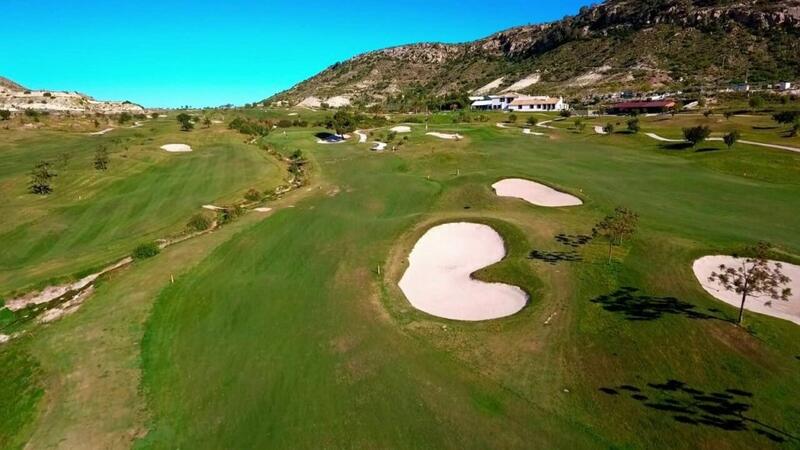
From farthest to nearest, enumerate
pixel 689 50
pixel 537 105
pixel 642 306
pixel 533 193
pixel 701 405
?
pixel 689 50, pixel 537 105, pixel 533 193, pixel 642 306, pixel 701 405

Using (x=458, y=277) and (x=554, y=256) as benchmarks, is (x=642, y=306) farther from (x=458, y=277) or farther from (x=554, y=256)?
(x=458, y=277)

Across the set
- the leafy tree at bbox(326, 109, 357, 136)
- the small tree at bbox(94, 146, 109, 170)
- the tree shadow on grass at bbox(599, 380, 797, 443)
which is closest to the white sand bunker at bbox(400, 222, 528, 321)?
the tree shadow on grass at bbox(599, 380, 797, 443)

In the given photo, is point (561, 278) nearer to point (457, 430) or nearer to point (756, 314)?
point (756, 314)

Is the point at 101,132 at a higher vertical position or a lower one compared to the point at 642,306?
higher

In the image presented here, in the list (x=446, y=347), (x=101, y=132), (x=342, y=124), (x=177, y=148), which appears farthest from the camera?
(x=101, y=132)

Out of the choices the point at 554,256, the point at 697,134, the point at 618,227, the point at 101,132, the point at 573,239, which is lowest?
the point at 554,256

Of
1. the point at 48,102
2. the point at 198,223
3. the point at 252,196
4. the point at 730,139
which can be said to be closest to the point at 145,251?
the point at 198,223
